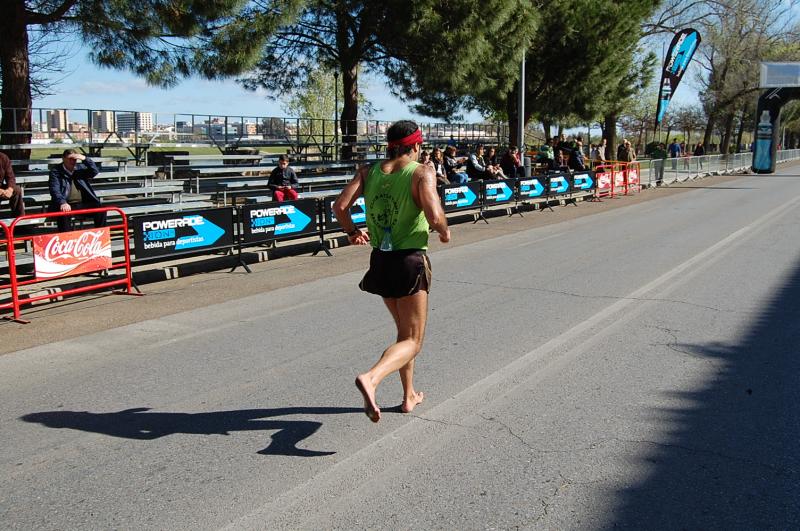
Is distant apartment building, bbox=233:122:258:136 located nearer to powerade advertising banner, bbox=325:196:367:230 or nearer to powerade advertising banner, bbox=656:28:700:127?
powerade advertising banner, bbox=325:196:367:230

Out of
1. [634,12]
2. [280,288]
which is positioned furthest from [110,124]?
[634,12]

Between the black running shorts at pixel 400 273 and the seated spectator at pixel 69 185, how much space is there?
7.60 meters

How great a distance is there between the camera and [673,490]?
13.3ft

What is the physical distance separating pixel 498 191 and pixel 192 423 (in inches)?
617

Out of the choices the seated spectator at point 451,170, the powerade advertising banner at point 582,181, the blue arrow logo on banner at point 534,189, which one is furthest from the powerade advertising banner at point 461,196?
the powerade advertising banner at point 582,181

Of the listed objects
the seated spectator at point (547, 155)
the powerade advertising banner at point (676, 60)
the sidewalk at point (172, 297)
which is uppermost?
the powerade advertising banner at point (676, 60)

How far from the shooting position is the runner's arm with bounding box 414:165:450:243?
4570 millimetres

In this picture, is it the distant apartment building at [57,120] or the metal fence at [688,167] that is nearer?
the distant apartment building at [57,120]

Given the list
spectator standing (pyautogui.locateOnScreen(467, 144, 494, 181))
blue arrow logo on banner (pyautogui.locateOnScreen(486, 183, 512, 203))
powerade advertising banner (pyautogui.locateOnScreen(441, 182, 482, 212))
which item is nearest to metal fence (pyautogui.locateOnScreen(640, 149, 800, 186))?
spectator standing (pyautogui.locateOnScreen(467, 144, 494, 181))

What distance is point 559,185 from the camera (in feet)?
75.5

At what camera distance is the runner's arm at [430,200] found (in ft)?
15.0

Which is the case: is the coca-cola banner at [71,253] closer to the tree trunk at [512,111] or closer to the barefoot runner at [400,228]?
the barefoot runner at [400,228]

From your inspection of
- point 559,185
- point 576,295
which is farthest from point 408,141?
point 559,185

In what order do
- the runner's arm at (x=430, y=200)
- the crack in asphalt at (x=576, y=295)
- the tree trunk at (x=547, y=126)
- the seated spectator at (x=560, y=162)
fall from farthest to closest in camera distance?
the tree trunk at (x=547, y=126) → the seated spectator at (x=560, y=162) → the crack in asphalt at (x=576, y=295) → the runner's arm at (x=430, y=200)
